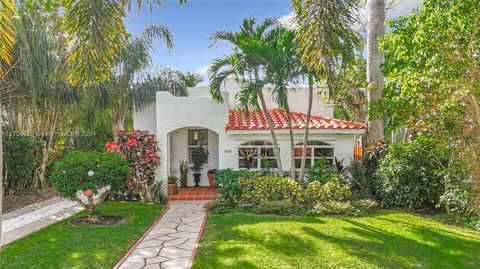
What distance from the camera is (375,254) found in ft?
28.3

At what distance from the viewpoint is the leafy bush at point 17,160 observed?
15367mm

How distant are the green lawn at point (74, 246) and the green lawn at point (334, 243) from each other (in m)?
2.43

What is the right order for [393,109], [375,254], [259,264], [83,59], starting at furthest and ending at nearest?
[393,109] < [83,59] < [375,254] < [259,264]

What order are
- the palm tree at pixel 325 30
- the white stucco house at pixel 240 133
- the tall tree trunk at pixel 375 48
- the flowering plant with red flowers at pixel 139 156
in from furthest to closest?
1. the white stucco house at pixel 240 133
2. the tall tree trunk at pixel 375 48
3. the flowering plant with red flowers at pixel 139 156
4. the palm tree at pixel 325 30

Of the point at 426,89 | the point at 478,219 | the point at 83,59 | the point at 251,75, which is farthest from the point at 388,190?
the point at 83,59

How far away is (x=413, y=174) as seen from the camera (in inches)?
534

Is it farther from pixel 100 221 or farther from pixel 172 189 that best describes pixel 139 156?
pixel 100 221

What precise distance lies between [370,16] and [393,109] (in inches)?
234

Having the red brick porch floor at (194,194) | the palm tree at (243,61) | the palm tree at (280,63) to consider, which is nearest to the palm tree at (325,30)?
the palm tree at (280,63)

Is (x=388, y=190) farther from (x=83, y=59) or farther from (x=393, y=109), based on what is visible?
(x=83, y=59)

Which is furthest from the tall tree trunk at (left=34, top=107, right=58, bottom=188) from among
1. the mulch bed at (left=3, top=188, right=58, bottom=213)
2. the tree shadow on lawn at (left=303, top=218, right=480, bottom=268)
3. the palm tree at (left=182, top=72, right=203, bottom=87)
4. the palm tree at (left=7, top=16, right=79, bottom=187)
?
the tree shadow on lawn at (left=303, top=218, right=480, bottom=268)

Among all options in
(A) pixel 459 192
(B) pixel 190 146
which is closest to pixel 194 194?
(B) pixel 190 146

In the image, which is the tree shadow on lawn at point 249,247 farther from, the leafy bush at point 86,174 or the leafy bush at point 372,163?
the leafy bush at point 372,163

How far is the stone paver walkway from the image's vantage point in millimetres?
8164
